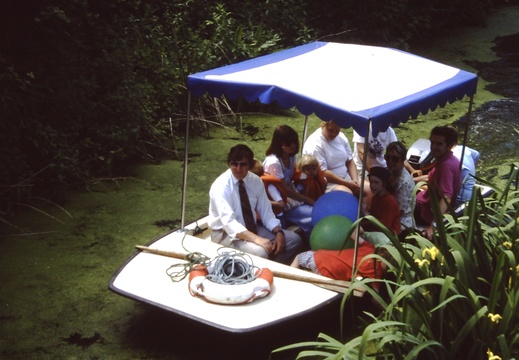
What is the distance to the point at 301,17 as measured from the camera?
11.1 meters

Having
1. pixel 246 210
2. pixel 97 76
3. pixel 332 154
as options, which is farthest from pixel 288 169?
pixel 97 76

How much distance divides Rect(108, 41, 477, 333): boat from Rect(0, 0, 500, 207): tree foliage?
88.5 inches

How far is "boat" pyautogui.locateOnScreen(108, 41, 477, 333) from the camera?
4457 mm

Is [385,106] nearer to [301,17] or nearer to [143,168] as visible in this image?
[143,168]

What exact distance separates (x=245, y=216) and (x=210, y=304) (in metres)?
0.95

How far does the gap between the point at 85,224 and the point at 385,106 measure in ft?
10.3

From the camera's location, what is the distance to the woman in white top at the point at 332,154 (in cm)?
624

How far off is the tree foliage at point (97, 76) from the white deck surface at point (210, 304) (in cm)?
242

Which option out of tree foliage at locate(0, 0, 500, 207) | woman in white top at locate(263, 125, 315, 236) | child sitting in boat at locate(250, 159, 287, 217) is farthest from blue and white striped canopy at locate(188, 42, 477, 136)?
tree foliage at locate(0, 0, 500, 207)

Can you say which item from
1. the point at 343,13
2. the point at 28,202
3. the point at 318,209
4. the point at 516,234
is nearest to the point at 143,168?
the point at 28,202

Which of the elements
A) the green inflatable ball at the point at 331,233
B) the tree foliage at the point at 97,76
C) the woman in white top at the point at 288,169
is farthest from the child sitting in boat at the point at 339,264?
the tree foliage at the point at 97,76

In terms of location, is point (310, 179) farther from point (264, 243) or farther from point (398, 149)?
point (264, 243)

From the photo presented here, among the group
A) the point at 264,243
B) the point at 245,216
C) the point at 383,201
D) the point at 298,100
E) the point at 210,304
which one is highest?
the point at 298,100

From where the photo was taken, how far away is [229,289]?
446cm
